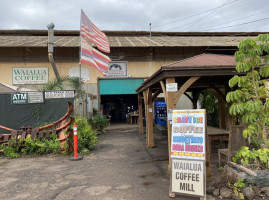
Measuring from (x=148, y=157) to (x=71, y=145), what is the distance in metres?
2.85

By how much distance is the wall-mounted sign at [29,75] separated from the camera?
15102 millimetres

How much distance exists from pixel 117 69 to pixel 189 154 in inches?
504

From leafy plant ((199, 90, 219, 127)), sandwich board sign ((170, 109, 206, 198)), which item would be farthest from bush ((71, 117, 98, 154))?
leafy plant ((199, 90, 219, 127))

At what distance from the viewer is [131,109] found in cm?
2453

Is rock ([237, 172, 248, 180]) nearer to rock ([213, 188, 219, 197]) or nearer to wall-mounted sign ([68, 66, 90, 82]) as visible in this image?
rock ([213, 188, 219, 197])

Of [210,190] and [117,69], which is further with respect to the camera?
[117,69]

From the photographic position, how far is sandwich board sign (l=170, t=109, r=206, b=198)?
3611mm

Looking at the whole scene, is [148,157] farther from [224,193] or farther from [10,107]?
[10,107]

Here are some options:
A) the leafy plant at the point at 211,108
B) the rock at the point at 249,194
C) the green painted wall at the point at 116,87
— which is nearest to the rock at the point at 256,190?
the rock at the point at 249,194

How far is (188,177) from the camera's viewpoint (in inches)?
145

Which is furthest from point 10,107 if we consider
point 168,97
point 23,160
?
point 168,97

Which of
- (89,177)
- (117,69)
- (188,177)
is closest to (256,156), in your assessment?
(188,177)

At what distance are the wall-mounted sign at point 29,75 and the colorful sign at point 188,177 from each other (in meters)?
14.0

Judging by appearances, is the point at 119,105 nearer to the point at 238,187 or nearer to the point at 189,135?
the point at 189,135
